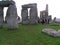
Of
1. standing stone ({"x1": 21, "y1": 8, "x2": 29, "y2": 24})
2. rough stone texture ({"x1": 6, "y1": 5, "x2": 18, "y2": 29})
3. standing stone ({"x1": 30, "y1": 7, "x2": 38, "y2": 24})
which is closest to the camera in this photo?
rough stone texture ({"x1": 6, "y1": 5, "x2": 18, "y2": 29})

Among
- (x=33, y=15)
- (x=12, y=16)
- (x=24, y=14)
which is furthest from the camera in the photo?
(x=24, y=14)

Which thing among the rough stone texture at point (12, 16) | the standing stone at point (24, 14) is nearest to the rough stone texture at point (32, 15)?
the standing stone at point (24, 14)

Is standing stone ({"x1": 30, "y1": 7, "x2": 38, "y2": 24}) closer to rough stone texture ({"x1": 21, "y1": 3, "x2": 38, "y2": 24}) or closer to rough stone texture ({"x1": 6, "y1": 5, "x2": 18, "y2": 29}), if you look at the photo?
rough stone texture ({"x1": 21, "y1": 3, "x2": 38, "y2": 24})

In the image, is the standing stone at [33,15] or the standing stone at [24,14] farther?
the standing stone at [24,14]

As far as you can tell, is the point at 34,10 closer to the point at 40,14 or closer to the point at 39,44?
the point at 40,14

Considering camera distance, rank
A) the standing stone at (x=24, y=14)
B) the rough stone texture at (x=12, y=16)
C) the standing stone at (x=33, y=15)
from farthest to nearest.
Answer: the standing stone at (x=24, y=14) < the standing stone at (x=33, y=15) < the rough stone texture at (x=12, y=16)

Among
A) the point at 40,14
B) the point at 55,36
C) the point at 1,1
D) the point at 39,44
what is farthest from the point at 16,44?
the point at 40,14

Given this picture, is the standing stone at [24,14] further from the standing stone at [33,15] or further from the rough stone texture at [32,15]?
the standing stone at [33,15]

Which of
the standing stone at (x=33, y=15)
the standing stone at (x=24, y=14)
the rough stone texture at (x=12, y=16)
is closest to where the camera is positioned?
the rough stone texture at (x=12, y=16)

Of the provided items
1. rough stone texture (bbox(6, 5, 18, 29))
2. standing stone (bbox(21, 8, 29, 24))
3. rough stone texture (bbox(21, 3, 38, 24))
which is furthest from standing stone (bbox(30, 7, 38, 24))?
rough stone texture (bbox(6, 5, 18, 29))

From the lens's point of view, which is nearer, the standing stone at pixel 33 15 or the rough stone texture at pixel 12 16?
the rough stone texture at pixel 12 16

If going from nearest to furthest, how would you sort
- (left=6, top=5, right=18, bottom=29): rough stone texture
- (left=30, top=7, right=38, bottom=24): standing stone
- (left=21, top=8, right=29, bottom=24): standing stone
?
1. (left=6, top=5, right=18, bottom=29): rough stone texture
2. (left=30, top=7, right=38, bottom=24): standing stone
3. (left=21, top=8, right=29, bottom=24): standing stone

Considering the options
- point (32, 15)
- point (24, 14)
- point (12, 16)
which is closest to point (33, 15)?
point (32, 15)

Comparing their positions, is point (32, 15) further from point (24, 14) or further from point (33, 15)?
point (24, 14)
